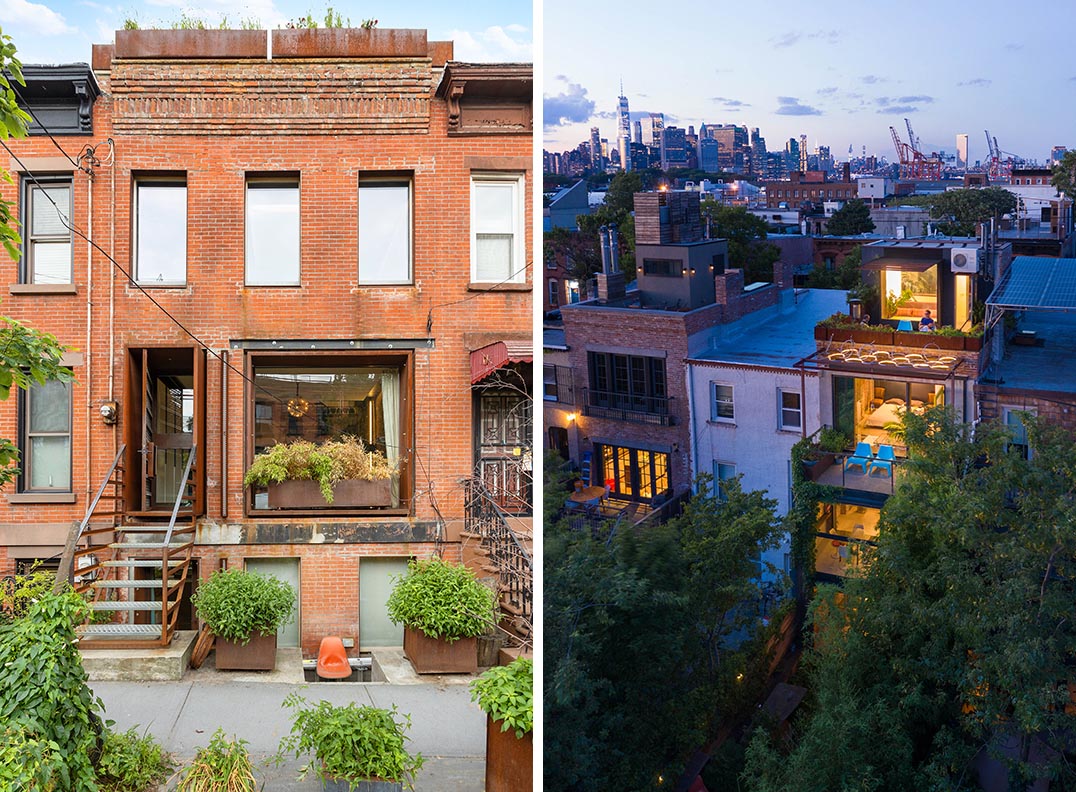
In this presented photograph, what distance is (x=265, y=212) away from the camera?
3861 millimetres

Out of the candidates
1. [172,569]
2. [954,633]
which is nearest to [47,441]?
[172,569]

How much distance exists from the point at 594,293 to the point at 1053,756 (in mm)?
1471

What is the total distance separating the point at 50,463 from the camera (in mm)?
3297

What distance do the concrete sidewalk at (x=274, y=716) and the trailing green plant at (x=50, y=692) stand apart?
29 centimetres

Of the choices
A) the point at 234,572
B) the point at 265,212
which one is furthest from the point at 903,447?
the point at 265,212

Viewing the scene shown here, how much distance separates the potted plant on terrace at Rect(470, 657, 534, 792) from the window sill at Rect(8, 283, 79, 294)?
2023mm

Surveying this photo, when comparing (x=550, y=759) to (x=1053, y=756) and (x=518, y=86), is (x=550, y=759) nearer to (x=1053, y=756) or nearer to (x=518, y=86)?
(x=1053, y=756)

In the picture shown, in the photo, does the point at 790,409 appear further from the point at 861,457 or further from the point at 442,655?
the point at 442,655

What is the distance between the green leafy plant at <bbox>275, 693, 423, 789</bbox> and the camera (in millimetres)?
2572

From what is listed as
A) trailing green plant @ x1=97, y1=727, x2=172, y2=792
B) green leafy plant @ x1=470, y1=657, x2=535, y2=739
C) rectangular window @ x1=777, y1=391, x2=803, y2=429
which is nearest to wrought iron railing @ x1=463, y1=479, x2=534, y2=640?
green leafy plant @ x1=470, y1=657, x2=535, y2=739

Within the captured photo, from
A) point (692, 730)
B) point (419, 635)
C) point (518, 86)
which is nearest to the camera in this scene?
point (692, 730)

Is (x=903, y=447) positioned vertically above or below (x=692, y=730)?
above

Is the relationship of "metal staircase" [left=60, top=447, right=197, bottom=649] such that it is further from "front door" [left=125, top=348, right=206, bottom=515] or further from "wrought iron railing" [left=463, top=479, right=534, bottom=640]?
"wrought iron railing" [left=463, top=479, right=534, bottom=640]

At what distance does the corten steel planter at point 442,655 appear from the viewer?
3410mm
